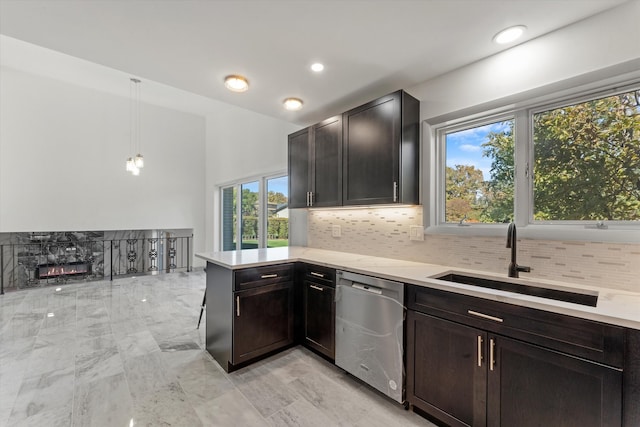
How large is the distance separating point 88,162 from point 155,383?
5042 mm

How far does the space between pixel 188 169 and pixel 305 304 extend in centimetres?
521

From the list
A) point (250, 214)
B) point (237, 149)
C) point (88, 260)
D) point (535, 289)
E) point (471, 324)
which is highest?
point (237, 149)

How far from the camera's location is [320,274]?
7.93 feet

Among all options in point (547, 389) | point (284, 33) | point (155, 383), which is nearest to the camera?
point (547, 389)

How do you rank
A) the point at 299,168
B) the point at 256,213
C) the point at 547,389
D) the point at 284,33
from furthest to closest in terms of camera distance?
the point at 256,213, the point at 299,168, the point at 284,33, the point at 547,389

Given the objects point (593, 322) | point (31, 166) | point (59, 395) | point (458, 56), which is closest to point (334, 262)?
point (593, 322)

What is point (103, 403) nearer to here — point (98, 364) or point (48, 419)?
point (48, 419)

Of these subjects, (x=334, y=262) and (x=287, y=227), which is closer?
(x=334, y=262)

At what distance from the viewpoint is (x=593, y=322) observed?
1147mm

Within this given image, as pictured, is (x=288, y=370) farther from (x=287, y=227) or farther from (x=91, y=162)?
(x=91, y=162)

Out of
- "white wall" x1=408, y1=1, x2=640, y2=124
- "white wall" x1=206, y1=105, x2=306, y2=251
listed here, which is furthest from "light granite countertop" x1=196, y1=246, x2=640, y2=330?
"white wall" x1=206, y1=105, x2=306, y2=251

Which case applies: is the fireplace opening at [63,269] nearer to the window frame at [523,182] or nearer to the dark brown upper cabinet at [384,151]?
the dark brown upper cabinet at [384,151]

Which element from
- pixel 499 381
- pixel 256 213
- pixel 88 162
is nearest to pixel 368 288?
pixel 499 381

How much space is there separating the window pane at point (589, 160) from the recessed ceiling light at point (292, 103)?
202cm
